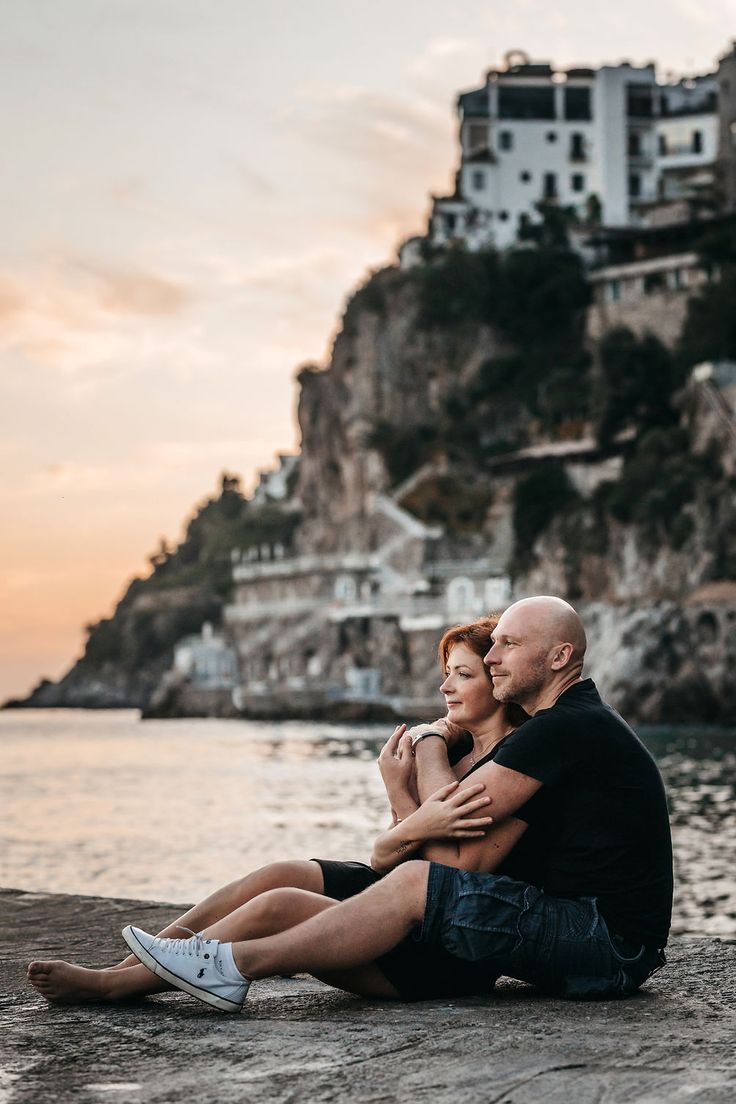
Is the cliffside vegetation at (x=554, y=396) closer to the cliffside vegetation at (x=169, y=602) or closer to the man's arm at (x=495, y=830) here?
the cliffside vegetation at (x=169, y=602)

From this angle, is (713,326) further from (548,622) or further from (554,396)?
(548,622)

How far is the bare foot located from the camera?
16.8ft

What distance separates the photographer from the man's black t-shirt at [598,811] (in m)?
5.12

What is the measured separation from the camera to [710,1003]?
5297mm

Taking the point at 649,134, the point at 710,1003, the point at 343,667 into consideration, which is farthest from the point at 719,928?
the point at 649,134

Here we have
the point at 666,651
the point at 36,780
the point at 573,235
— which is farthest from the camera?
the point at 573,235

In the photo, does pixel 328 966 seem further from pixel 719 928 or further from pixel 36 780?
pixel 36 780

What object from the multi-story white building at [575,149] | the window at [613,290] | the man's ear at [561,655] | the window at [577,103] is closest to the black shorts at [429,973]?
the man's ear at [561,655]

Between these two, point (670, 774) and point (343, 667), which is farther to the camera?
point (343, 667)

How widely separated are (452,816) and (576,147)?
273ft

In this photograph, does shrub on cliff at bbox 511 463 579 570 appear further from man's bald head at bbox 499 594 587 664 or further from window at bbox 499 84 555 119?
man's bald head at bbox 499 594 587 664

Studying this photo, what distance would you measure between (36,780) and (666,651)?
22.4 m

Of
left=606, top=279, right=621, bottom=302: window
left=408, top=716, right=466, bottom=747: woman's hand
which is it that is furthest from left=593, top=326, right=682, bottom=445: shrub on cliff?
left=408, top=716, right=466, bottom=747: woman's hand

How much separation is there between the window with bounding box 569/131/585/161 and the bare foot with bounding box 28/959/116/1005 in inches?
3262
